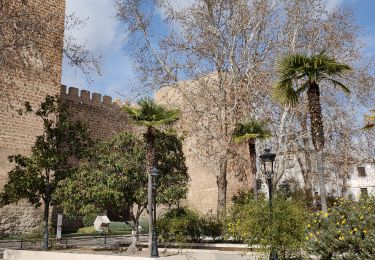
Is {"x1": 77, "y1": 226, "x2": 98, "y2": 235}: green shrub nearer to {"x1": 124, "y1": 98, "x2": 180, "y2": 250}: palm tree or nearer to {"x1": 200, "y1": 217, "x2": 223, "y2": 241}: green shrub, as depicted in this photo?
{"x1": 200, "y1": 217, "x2": 223, "y2": 241}: green shrub

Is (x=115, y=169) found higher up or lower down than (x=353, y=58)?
lower down

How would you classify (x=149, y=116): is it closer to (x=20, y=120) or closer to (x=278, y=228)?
(x=278, y=228)

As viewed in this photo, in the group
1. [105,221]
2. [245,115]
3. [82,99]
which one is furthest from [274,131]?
[82,99]

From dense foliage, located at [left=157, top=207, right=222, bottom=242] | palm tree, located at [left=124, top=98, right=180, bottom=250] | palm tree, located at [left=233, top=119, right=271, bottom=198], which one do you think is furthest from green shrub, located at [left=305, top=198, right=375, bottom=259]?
palm tree, located at [left=233, top=119, right=271, bottom=198]

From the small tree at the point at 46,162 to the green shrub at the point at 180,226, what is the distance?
3703mm

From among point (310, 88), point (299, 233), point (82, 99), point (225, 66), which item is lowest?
point (299, 233)

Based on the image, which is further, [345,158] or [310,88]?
[345,158]

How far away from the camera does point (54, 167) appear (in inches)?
551

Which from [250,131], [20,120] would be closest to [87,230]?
[20,120]

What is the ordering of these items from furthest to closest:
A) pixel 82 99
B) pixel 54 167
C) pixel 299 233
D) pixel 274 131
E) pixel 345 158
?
pixel 82 99 → pixel 345 158 → pixel 274 131 → pixel 54 167 → pixel 299 233

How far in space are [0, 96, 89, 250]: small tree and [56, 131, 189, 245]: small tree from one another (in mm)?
841

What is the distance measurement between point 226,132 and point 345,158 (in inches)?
248

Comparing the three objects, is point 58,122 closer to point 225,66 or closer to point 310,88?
point 225,66

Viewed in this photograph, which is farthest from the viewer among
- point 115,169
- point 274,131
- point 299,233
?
point 274,131
